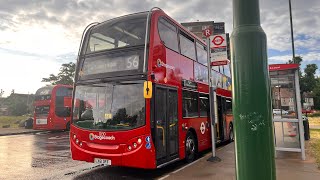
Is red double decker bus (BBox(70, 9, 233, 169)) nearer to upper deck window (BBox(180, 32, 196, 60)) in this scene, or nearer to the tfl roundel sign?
upper deck window (BBox(180, 32, 196, 60))

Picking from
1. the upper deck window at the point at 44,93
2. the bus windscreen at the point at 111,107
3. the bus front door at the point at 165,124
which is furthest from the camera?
the upper deck window at the point at 44,93

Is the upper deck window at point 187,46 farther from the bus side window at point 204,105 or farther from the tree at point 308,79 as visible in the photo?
the tree at point 308,79

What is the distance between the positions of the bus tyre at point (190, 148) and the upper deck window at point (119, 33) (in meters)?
3.74

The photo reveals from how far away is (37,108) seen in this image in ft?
78.7

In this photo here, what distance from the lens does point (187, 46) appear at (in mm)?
10383

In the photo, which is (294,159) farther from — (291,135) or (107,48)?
(107,48)

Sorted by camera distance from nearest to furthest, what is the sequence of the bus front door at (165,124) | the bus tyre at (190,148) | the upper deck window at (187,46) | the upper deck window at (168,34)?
the bus front door at (165,124)
the upper deck window at (168,34)
the bus tyre at (190,148)
the upper deck window at (187,46)

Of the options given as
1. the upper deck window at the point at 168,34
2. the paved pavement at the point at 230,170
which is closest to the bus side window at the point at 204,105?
the paved pavement at the point at 230,170

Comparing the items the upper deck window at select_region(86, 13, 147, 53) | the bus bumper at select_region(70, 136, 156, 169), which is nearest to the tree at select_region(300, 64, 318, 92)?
the upper deck window at select_region(86, 13, 147, 53)

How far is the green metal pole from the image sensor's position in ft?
8.31

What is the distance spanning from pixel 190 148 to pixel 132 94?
133 inches

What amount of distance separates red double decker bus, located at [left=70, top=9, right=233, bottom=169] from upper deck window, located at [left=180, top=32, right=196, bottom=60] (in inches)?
7.3

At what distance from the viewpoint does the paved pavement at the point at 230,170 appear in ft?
24.5

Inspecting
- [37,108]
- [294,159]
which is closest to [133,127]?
[294,159]
